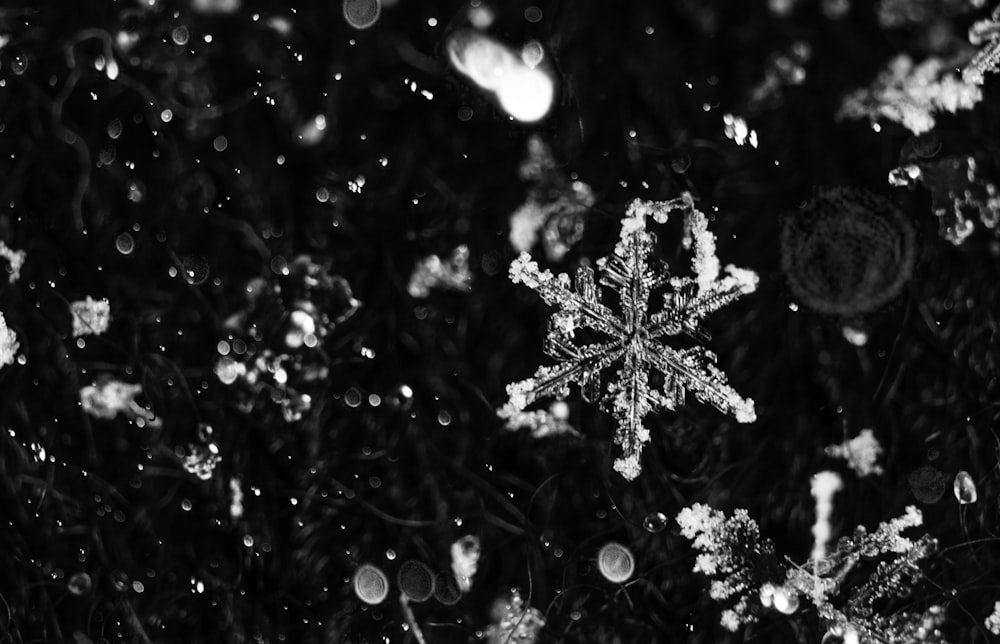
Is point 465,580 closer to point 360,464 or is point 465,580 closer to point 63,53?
point 360,464

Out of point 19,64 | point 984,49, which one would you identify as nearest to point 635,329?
point 984,49

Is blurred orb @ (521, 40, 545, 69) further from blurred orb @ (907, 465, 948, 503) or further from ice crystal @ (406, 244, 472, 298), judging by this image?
blurred orb @ (907, 465, 948, 503)

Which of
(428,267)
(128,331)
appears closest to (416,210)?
(428,267)

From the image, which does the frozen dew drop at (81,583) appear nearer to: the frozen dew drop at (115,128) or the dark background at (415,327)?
the dark background at (415,327)

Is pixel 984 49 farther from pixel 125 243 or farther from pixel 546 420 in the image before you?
pixel 125 243

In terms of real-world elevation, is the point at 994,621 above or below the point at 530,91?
below

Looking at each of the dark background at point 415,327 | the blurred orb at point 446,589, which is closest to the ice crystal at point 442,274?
the dark background at point 415,327
